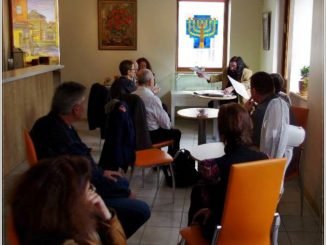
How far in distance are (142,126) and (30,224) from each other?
7.78ft

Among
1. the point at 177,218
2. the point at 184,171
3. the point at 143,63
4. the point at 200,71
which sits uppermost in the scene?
the point at 143,63

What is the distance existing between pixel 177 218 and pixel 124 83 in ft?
5.91

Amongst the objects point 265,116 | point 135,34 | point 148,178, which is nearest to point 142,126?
point 148,178

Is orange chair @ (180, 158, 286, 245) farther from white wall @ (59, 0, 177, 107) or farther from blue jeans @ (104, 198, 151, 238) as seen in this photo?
white wall @ (59, 0, 177, 107)

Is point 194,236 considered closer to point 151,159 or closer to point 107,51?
point 151,159

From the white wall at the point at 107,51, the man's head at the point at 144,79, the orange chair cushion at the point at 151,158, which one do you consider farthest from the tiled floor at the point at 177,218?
the white wall at the point at 107,51

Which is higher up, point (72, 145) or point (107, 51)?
point (107, 51)

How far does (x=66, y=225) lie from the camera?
4.26ft

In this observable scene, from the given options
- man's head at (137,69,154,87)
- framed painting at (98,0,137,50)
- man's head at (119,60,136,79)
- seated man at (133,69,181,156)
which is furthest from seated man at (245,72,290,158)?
framed painting at (98,0,137,50)

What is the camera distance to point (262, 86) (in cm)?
296

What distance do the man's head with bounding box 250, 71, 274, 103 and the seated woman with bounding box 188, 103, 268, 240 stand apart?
2.61ft

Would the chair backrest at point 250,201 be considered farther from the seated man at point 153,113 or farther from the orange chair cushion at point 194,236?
the seated man at point 153,113

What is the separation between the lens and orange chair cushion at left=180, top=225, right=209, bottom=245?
2006 millimetres

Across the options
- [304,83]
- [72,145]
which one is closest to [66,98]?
[72,145]
